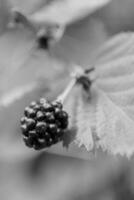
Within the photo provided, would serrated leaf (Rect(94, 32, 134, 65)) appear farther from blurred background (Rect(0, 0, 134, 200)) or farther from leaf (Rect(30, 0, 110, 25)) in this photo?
leaf (Rect(30, 0, 110, 25))

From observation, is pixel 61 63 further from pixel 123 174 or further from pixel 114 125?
pixel 123 174

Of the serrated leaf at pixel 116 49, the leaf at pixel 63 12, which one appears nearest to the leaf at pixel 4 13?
the leaf at pixel 63 12

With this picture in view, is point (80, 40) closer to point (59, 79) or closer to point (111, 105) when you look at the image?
point (59, 79)

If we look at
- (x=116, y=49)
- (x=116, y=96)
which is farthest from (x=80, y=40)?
(x=116, y=96)

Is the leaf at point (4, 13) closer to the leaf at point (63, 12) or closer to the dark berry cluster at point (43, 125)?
the leaf at point (63, 12)

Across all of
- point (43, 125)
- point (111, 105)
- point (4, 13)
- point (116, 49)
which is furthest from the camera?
point (4, 13)

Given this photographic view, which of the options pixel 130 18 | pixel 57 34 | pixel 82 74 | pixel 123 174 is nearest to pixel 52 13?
pixel 57 34
